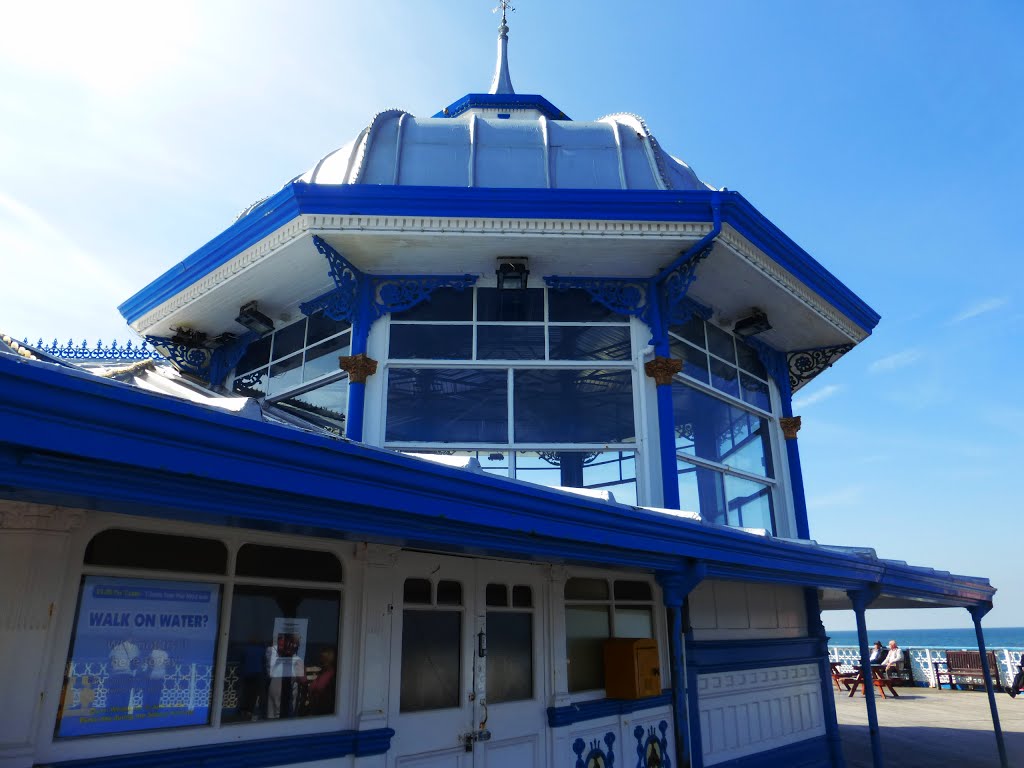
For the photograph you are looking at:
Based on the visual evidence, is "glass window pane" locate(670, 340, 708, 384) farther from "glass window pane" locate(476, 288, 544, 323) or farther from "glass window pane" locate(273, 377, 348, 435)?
"glass window pane" locate(273, 377, 348, 435)

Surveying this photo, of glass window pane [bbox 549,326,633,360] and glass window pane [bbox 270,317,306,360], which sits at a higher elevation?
glass window pane [bbox 270,317,306,360]

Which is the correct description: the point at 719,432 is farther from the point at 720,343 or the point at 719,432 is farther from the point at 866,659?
the point at 866,659

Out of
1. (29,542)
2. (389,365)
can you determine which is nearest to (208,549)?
(29,542)

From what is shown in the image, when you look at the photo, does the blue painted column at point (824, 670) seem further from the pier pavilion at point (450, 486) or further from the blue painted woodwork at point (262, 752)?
the blue painted woodwork at point (262, 752)

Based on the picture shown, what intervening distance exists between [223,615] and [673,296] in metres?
6.16

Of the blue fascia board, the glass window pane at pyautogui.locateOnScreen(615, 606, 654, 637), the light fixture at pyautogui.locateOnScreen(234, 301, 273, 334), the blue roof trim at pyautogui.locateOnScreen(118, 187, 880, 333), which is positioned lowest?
the glass window pane at pyautogui.locateOnScreen(615, 606, 654, 637)

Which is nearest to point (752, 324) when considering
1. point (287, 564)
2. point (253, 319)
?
point (253, 319)

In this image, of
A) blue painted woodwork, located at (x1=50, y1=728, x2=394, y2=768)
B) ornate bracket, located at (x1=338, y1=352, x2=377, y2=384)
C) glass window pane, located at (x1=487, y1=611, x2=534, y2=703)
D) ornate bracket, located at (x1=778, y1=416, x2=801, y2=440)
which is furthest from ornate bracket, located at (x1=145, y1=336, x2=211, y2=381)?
ornate bracket, located at (x1=778, y1=416, x2=801, y2=440)

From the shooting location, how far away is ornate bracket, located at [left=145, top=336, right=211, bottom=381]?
10.2m

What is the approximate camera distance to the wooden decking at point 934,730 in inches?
413

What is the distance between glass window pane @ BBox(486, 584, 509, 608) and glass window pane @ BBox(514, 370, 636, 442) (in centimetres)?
234

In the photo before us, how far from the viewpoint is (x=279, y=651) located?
4379 millimetres

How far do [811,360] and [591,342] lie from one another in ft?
14.4

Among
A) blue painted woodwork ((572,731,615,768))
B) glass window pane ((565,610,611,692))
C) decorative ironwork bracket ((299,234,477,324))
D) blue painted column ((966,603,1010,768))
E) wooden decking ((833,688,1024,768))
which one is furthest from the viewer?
wooden decking ((833,688,1024,768))
